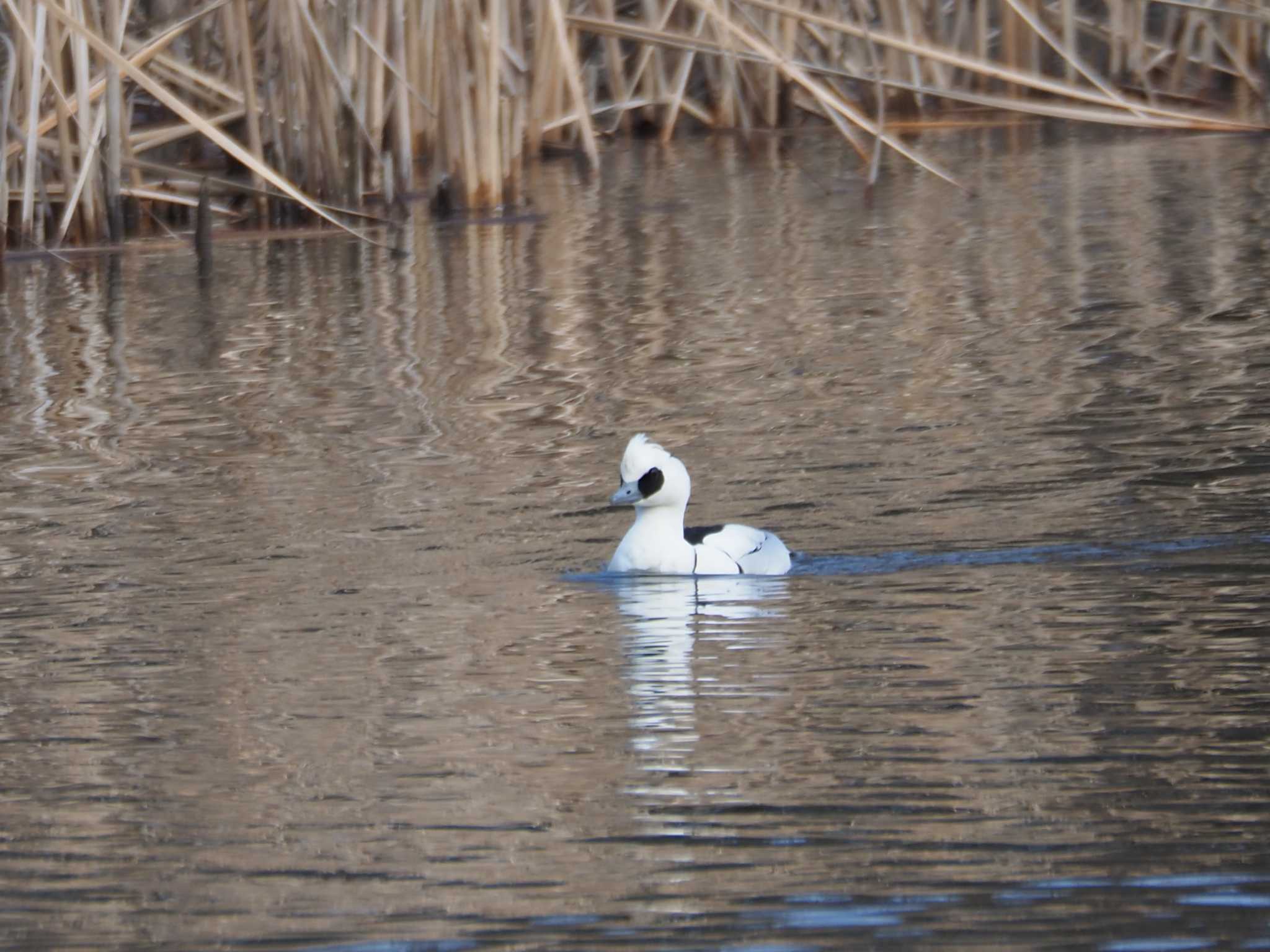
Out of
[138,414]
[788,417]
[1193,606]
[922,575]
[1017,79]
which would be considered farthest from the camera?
[1017,79]

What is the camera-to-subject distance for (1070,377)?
846 centimetres

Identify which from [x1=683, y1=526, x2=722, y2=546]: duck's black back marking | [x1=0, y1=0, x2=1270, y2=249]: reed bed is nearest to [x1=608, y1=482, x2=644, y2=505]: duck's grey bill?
[x1=683, y1=526, x2=722, y2=546]: duck's black back marking

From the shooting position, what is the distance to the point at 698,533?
6.73 meters

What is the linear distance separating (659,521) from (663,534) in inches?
1.9

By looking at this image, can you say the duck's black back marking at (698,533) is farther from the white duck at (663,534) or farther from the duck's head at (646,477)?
the duck's head at (646,477)

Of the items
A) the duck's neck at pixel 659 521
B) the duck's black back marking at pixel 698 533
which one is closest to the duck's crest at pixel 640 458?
the duck's neck at pixel 659 521

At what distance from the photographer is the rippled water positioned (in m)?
3.71

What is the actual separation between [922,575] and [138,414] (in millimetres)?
3673

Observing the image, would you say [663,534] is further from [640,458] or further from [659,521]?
[640,458]

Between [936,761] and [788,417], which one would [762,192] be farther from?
[936,761]

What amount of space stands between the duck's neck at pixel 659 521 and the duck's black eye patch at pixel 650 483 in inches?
2.0

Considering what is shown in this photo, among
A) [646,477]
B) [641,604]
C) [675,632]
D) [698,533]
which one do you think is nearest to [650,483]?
[646,477]

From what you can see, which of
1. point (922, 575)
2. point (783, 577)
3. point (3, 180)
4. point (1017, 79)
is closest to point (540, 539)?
point (783, 577)

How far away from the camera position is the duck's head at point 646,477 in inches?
258
